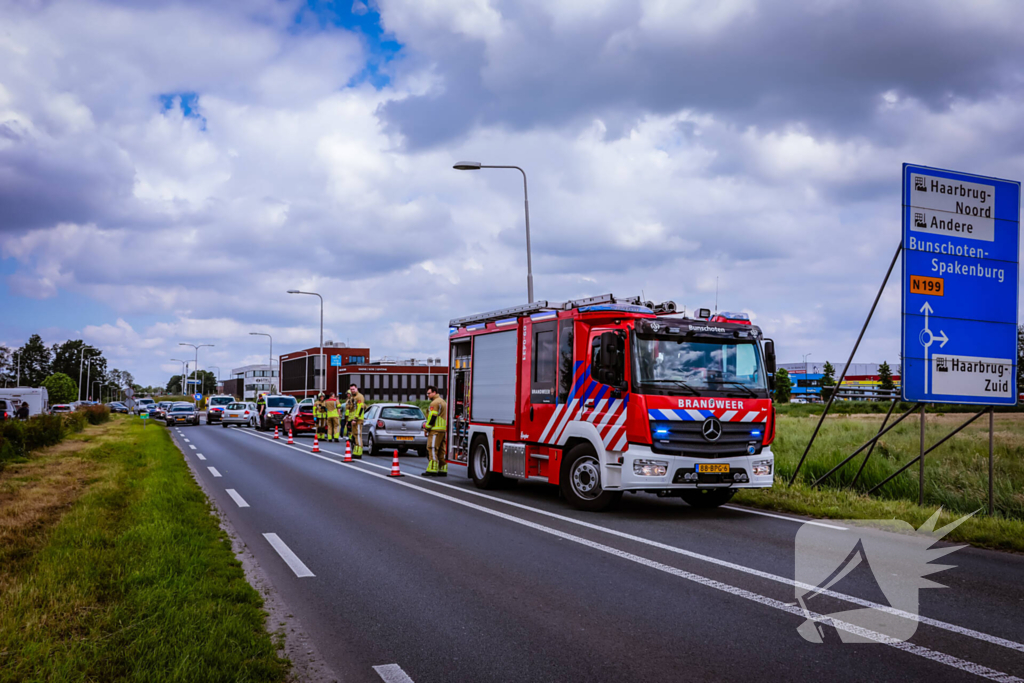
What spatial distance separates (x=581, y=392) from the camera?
11734mm

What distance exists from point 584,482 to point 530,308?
320 cm

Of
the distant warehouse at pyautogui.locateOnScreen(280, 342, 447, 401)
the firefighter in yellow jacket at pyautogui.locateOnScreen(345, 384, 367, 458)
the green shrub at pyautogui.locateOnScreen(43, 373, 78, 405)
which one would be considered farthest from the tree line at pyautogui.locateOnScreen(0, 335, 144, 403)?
the firefighter in yellow jacket at pyautogui.locateOnScreen(345, 384, 367, 458)

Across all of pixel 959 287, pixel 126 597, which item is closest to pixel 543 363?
pixel 959 287

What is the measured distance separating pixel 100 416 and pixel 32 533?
46.0 metres

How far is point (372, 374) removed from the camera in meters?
126

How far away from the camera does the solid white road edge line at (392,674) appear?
450 centimetres

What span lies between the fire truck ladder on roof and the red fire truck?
0.03 meters

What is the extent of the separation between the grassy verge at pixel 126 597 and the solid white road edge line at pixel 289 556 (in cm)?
54

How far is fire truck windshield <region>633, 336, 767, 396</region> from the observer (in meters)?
10.8

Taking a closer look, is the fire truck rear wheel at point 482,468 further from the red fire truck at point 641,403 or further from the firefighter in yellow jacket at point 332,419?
the firefighter in yellow jacket at point 332,419

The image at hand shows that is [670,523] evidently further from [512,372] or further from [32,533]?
[32,533]

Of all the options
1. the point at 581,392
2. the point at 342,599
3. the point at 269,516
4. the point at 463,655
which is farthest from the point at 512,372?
the point at 463,655

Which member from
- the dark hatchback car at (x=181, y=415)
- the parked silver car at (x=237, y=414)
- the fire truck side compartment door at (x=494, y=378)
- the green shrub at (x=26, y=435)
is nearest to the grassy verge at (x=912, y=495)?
the fire truck side compartment door at (x=494, y=378)

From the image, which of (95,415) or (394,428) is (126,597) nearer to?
(394,428)
